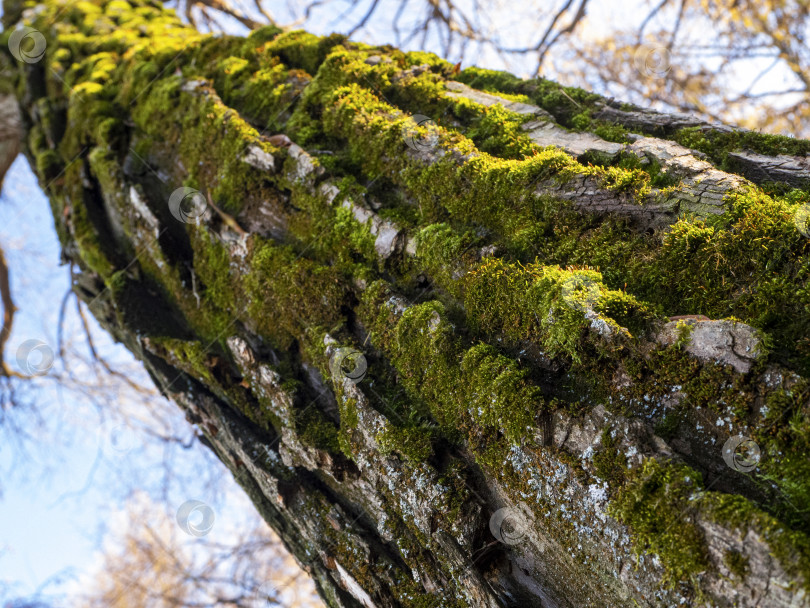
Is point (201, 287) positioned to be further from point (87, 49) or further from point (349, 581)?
point (87, 49)

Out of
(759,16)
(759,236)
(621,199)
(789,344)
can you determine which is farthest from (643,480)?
(759,16)

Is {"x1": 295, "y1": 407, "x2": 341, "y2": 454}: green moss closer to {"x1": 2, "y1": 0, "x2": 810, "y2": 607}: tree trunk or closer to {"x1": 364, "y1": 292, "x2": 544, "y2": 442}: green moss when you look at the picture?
{"x1": 2, "y1": 0, "x2": 810, "y2": 607}: tree trunk

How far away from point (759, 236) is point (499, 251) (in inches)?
44.6

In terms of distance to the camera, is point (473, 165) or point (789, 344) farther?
point (473, 165)

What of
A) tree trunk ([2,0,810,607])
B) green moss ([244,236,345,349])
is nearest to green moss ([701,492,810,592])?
tree trunk ([2,0,810,607])

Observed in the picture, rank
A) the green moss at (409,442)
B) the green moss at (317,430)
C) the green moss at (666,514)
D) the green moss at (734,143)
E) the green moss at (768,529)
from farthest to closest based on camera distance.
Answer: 1. the green moss at (317,430)
2. the green moss at (734,143)
3. the green moss at (409,442)
4. the green moss at (666,514)
5. the green moss at (768,529)

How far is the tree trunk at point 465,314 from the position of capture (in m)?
1.99

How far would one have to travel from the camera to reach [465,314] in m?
2.80

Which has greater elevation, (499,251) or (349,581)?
(499,251)

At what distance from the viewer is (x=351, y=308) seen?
3.18 m

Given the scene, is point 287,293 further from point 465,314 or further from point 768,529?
point 768,529

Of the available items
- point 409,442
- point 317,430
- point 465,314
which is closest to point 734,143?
point 465,314

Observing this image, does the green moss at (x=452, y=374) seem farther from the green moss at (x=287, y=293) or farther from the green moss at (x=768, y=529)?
the green moss at (x=768, y=529)

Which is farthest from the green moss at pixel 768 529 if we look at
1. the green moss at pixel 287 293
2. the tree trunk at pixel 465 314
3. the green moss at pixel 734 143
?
the green moss at pixel 287 293
